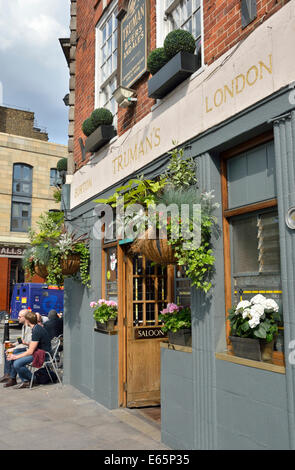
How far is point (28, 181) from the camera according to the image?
29.3 m

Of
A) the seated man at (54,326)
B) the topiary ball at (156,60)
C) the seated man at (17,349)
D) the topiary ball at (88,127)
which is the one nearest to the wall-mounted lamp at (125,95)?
the topiary ball at (156,60)

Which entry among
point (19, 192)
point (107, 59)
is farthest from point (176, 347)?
point (19, 192)

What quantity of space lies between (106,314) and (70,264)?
1.32m

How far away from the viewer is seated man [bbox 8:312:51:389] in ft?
26.9

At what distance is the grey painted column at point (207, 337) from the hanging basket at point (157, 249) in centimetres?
49

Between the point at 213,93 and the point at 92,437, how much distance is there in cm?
445

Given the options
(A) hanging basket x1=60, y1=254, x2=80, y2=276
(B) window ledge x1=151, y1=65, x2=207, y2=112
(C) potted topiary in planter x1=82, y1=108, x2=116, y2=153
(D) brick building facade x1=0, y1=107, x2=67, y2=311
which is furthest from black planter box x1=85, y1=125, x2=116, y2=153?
(D) brick building facade x1=0, y1=107, x2=67, y2=311

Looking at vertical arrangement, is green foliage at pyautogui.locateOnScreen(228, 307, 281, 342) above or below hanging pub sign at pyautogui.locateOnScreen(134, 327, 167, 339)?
above

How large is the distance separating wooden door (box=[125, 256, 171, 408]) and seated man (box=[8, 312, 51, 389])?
7.23ft

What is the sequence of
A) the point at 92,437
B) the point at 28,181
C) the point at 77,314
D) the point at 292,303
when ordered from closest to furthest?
the point at 292,303, the point at 92,437, the point at 77,314, the point at 28,181

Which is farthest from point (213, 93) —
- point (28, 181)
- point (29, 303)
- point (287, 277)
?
point (28, 181)

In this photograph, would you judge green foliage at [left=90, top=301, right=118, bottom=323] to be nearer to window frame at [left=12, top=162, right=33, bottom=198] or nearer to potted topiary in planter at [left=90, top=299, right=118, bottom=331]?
potted topiary in planter at [left=90, top=299, right=118, bottom=331]

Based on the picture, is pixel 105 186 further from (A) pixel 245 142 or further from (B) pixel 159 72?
(A) pixel 245 142

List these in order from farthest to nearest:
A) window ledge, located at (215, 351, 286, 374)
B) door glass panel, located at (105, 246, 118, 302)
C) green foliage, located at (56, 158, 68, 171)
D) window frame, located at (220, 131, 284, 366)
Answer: green foliage, located at (56, 158, 68, 171)
door glass panel, located at (105, 246, 118, 302)
window frame, located at (220, 131, 284, 366)
window ledge, located at (215, 351, 286, 374)
